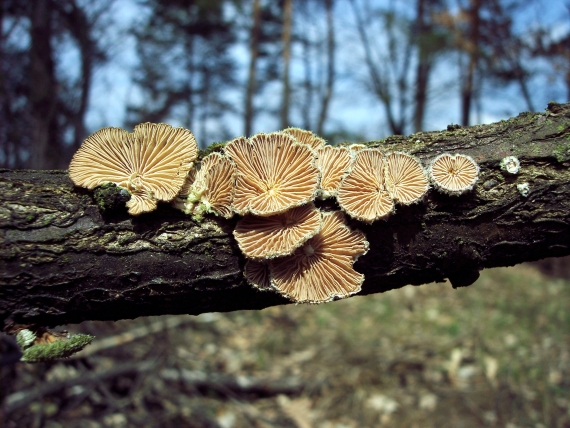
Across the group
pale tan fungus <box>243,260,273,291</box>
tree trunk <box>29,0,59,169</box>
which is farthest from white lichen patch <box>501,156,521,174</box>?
tree trunk <box>29,0,59,169</box>

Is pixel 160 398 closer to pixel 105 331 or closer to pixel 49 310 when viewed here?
pixel 105 331

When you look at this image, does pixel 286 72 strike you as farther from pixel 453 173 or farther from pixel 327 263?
pixel 327 263

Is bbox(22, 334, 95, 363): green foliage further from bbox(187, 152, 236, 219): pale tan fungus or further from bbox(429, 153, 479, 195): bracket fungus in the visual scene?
bbox(429, 153, 479, 195): bracket fungus

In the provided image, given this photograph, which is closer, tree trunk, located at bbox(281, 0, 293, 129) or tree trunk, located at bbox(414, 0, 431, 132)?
tree trunk, located at bbox(281, 0, 293, 129)

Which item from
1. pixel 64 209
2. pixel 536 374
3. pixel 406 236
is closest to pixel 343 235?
pixel 406 236

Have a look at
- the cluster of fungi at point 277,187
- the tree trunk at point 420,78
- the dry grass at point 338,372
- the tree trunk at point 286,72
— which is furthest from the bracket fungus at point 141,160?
the tree trunk at point 420,78

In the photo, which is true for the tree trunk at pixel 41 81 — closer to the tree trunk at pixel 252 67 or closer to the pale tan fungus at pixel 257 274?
the tree trunk at pixel 252 67

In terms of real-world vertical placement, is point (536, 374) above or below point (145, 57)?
below
